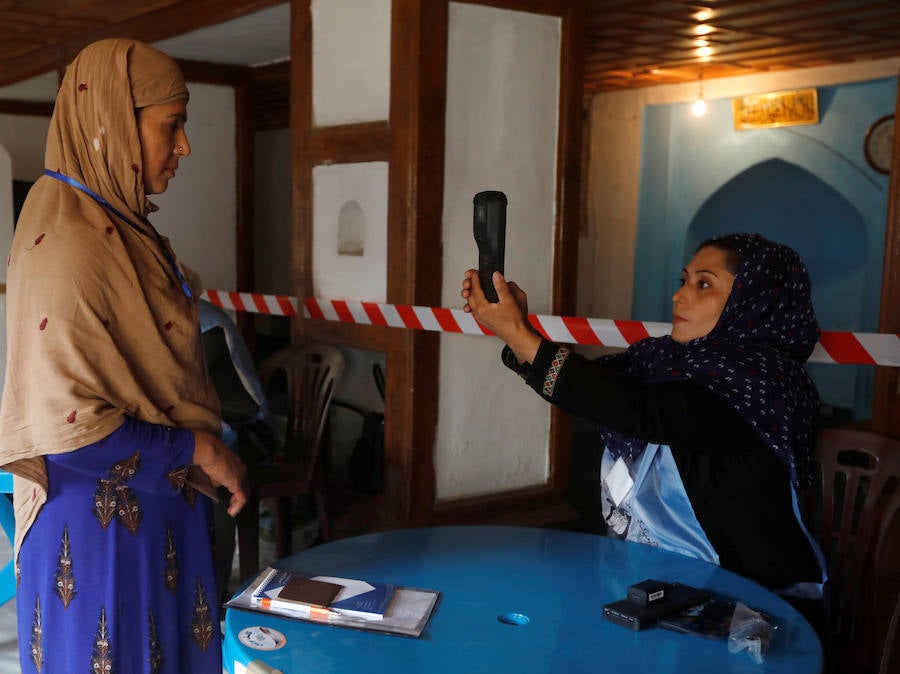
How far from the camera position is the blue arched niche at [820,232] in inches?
305

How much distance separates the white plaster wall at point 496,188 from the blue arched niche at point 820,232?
4.47 metres

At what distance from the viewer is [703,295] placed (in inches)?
85.7

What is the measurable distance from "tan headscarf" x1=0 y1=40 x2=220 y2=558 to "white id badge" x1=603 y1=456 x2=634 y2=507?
993 mm

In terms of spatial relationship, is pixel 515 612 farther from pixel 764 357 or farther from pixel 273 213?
pixel 273 213

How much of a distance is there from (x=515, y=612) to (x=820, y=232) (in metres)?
7.31

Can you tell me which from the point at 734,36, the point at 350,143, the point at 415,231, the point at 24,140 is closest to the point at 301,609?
the point at 415,231

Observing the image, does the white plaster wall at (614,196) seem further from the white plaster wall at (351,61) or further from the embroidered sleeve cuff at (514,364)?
the embroidered sleeve cuff at (514,364)

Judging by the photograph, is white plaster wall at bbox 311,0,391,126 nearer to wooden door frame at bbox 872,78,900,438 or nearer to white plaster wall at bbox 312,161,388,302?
white plaster wall at bbox 312,161,388,302

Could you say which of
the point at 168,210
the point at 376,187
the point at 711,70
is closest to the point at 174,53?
the point at 168,210

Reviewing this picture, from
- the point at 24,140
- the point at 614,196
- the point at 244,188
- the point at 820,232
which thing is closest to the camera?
the point at 244,188

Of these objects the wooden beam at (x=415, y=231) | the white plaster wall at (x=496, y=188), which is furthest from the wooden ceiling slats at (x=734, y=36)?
the wooden beam at (x=415, y=231)

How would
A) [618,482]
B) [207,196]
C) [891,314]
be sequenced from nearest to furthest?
[618,482]
[891,314]
[207,196]

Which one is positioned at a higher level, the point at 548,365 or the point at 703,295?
the point at 703,295

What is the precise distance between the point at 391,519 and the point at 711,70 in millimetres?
5373
